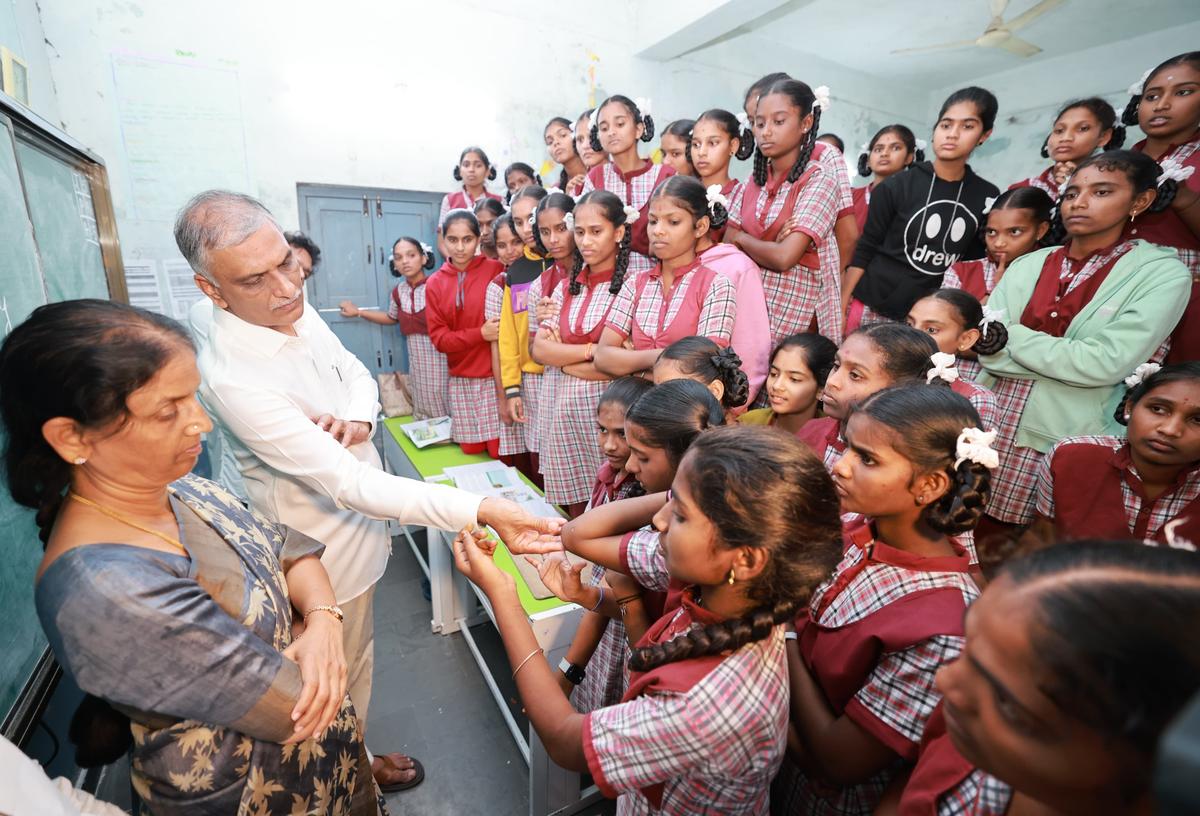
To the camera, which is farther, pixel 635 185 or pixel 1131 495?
pixel 635 185

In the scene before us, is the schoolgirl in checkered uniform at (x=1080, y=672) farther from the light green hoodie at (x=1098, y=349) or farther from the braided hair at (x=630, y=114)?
the braided hair at (x=630, y=114)

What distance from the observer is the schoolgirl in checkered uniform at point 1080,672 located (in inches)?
20.6

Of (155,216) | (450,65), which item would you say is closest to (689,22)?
(450,65)

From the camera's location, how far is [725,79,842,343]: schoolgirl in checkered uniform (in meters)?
2.73

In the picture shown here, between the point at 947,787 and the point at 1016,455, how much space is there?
79.8 inches

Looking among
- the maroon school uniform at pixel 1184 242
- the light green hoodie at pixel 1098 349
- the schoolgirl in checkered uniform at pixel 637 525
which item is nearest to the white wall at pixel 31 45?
the schoolgirl in checkered uniform at pixel 637 525

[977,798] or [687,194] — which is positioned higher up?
[687,194]

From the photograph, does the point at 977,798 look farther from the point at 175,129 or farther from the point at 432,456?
the point at 175,129

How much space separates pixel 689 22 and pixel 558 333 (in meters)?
4.51

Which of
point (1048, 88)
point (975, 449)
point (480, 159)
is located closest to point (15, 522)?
point (975, 449)

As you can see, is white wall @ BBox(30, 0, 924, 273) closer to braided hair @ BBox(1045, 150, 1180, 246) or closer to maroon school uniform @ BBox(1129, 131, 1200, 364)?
braided hair @ BBox(1045, 150, 1180, 246)

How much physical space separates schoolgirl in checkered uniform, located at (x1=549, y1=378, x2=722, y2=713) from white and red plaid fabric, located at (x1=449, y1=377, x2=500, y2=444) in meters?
2.25

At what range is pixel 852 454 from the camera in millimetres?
1392

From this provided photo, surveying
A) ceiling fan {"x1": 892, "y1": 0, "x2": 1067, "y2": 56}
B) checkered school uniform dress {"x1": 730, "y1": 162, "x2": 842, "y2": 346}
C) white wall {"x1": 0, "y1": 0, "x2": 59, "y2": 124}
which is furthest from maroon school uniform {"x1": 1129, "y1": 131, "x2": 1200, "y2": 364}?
white wall {"x1": 0, "y1": 0, "x2": 59, "y2": 124}
